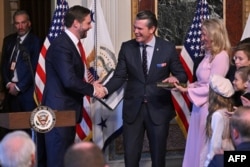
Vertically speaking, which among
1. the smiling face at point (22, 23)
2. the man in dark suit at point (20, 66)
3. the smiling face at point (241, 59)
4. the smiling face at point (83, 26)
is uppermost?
the smiling face at point (83, 26)

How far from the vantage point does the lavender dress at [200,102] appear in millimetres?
5652

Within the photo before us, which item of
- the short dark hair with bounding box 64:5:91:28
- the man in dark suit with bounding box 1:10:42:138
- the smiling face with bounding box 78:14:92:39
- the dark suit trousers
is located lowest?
the dark suit trousers

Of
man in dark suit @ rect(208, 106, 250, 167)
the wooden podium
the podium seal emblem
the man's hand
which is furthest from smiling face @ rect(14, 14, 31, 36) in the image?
man in dark suit @ rect(208, 106, 250, 167)

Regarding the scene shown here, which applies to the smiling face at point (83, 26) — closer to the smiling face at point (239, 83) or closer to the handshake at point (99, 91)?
the handshake at point (99, 91)

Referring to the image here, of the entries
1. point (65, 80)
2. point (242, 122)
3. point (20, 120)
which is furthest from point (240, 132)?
point (65, 80)

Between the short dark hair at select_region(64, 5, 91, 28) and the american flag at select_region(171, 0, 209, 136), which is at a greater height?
the short dark hair at select_region(64, 5, 91, 28)

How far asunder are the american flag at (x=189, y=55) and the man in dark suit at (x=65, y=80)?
1.52 m

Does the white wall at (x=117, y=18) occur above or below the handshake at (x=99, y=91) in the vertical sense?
above

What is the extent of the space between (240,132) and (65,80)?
6.64 feet

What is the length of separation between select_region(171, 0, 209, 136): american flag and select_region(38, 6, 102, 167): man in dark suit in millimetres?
1518

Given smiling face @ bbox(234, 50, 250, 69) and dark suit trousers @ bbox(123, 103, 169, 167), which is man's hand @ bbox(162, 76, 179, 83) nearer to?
dark suit trousers @ bbox(123, 103, 169, 167)

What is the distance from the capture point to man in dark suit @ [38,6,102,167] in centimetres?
523

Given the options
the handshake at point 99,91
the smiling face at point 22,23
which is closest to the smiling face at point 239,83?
the handshake at point 99,91

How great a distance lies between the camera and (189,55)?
266 inches
